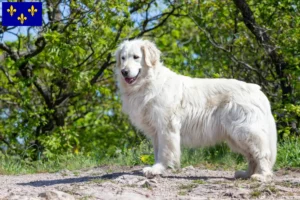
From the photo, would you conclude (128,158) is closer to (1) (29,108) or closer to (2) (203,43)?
(1) (29,108)

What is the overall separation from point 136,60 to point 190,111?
92 centimetres

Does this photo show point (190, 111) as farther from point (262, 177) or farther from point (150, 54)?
point (262, 177)

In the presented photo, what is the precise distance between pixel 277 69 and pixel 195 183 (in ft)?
17.4

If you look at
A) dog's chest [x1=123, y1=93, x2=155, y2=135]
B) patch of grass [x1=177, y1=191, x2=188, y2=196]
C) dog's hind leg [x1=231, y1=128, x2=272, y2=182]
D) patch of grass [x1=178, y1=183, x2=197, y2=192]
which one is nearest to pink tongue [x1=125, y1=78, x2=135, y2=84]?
dog's chest [x1=123, y1=93, x2=155, y2=135]

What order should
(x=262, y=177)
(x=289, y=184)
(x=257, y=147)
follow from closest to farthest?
1. (x=289, y=184)
2. (x=262, y=177)
3. (x=257, y=147)

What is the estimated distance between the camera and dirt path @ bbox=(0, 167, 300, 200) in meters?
6.41

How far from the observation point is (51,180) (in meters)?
8.13

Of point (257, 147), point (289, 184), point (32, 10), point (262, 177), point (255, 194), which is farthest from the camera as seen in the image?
point (32, 10)

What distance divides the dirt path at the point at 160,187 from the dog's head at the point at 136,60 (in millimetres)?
1210

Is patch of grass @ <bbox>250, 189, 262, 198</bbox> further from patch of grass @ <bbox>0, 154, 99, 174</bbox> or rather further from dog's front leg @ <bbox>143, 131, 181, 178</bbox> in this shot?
patch of grass @ <bbox>0, 154, 99, 174</bbox>

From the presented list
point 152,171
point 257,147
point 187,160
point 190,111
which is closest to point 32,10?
point 187,160

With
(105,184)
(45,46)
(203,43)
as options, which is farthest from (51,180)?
(203,43)

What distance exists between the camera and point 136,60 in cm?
793

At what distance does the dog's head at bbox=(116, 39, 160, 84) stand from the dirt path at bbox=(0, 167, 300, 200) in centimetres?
121
